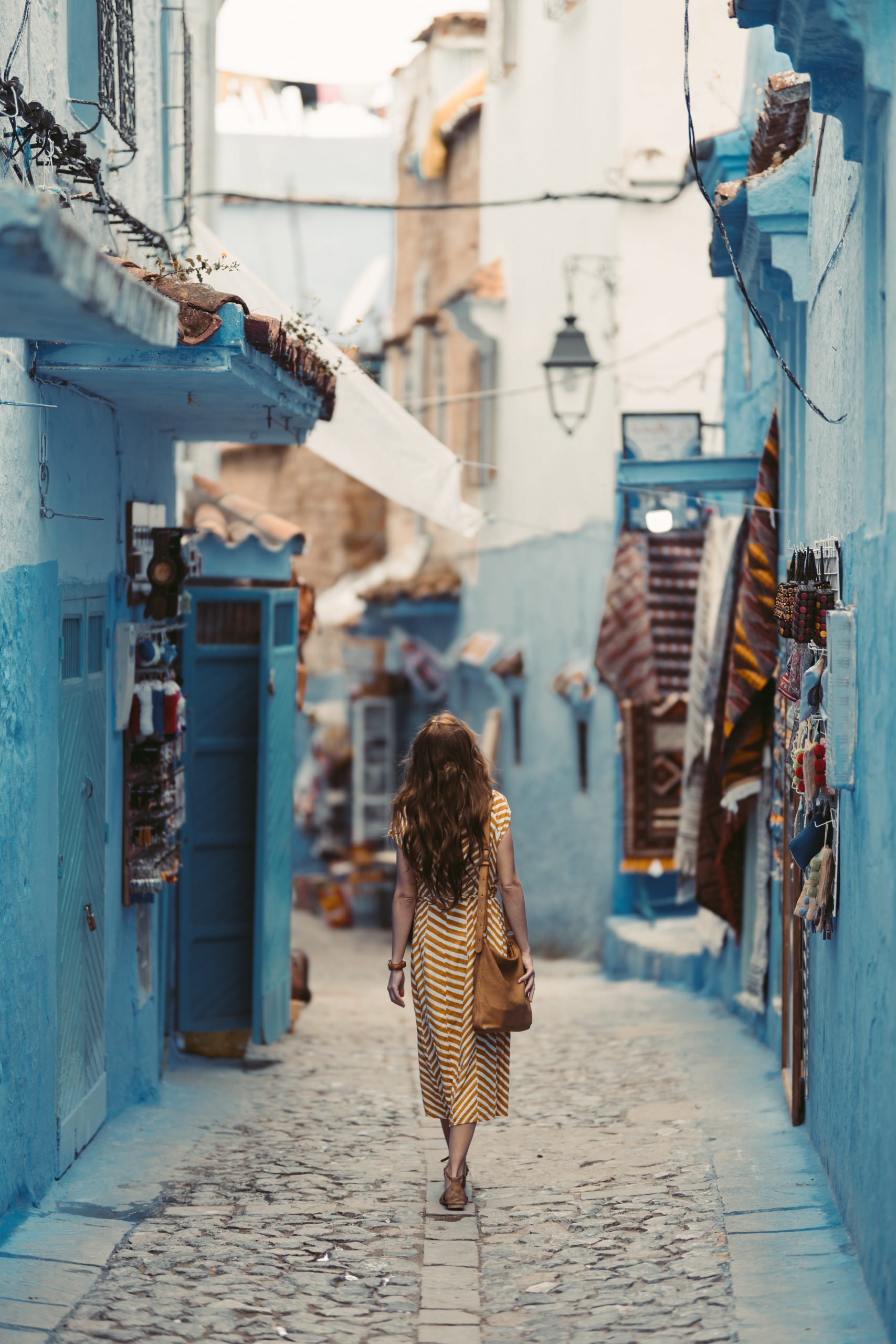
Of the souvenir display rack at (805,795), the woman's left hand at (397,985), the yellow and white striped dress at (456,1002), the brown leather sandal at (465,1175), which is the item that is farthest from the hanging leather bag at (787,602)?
the brown leather sandal at (465,1175)

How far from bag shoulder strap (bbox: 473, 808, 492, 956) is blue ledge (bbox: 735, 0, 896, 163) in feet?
8.91

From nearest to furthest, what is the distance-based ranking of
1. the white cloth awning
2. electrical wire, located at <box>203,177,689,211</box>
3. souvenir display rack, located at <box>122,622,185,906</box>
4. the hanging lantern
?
souvenir display rack, located at <box>122,622,185,906</box> < the white cloth awning < electrical wire, located at <box>203,177,689,211</box> < the hanging lantern

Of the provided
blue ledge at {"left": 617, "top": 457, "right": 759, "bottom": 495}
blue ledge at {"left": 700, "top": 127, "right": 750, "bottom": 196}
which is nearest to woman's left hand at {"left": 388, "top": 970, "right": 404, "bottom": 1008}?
blue ledge at {"left": 617, "top": 457, "right": 759, "bottom": 495}

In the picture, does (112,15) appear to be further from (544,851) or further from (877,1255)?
(544,851)

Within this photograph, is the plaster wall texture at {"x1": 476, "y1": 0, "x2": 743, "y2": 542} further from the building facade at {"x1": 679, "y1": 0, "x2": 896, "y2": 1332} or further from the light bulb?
the building facade at {"x1": 679, "y1": 0, "x2": 896, "y2": 1332}

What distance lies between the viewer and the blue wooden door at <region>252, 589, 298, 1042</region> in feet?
32.5

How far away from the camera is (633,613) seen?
12602 millimetres

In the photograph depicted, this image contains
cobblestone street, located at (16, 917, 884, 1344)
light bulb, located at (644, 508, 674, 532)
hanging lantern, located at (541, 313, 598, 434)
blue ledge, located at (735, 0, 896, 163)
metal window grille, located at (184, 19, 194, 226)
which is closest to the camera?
blue ledge, located at (735, 0, 896, 163)

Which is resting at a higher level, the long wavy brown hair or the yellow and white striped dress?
the long wavy brown hair

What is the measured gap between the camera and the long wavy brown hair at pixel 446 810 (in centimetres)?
602

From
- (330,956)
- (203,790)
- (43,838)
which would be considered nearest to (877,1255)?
(43,838)

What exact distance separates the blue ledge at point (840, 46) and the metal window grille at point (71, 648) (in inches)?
135

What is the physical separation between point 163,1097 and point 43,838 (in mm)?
2644

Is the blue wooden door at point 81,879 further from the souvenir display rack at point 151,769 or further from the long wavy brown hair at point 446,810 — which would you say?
the long wavy brown hair at point 446,810
